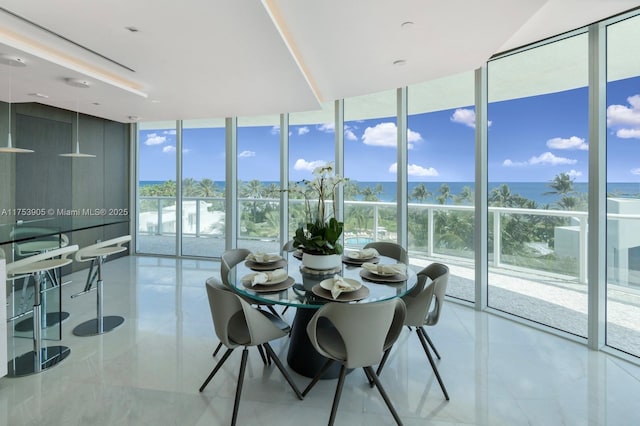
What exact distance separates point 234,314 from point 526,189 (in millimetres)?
3224

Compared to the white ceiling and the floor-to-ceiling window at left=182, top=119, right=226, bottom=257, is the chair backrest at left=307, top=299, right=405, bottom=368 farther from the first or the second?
the floor-to-ceiling window at left=182, top=119, right=226, bottom=257

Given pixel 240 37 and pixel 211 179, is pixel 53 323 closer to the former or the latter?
pixel 240 37

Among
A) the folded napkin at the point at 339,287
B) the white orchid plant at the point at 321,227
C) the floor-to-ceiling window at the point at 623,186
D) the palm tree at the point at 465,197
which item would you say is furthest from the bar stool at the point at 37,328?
the floor-to-ceiling window at the point at 623,186

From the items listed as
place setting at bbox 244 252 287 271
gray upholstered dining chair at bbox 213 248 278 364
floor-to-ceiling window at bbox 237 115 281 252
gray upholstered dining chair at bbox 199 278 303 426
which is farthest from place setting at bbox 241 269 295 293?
floor-to-ceiling window at bbox 237 115 281 252

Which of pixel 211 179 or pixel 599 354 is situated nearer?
pixel 599 354

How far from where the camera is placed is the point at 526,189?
351 cm

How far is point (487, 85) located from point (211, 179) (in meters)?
4.73

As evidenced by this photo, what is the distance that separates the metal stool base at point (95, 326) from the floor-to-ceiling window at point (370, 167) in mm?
3065

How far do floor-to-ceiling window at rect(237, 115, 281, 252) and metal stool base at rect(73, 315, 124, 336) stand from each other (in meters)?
2.68

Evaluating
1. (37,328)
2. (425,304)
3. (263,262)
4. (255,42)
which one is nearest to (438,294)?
(425,304)

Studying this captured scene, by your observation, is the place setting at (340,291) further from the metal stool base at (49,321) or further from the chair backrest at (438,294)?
the metal stool base at (49,321)

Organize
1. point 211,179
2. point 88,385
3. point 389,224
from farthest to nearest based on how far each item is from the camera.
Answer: point 211,179 < point 389,224 < point 88,385

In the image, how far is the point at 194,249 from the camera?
6.40 m

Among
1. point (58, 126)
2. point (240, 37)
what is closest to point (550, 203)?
point (240, 37)
